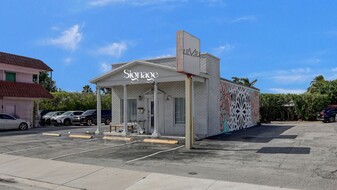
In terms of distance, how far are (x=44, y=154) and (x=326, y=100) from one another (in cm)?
3211

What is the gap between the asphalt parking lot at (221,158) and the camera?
8724mm

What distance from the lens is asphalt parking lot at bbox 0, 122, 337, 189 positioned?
28.6ft

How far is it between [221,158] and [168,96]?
8.29 metres

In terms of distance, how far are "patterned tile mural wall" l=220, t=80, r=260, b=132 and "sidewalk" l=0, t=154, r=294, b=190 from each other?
37.7 feet

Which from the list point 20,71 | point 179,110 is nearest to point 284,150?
point 179,110

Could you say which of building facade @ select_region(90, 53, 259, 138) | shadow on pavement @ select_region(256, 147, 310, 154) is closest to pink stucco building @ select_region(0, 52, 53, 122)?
building facade @ select_region(90, 53, 259, 138)

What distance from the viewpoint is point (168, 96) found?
1936 centimetres

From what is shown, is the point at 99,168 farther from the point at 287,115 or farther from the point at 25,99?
the point at 287,115

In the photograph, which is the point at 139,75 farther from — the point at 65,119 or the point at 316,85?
the point at 316,85

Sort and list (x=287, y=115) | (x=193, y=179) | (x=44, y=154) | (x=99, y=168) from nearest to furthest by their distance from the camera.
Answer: (x=193, y=179), (x=99, y=168), (x=44, y=154), (x=287, y=115)

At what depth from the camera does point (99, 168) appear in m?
10.1

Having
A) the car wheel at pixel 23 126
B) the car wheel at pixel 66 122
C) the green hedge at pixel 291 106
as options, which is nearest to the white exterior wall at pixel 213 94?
the car wheel at pixel 23 126

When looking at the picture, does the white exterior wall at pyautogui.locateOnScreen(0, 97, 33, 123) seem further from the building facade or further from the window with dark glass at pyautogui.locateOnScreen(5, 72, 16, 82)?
the building facade

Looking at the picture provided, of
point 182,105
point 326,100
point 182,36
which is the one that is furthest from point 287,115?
point 182,36
